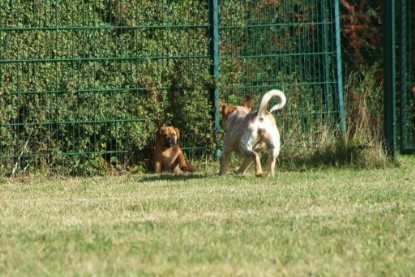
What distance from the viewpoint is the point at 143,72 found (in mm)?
12789

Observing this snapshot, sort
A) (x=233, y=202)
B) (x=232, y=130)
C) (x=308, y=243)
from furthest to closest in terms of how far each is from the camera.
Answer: (x=232, y=130)
(x=233, y=202)
(x=308, y=243)

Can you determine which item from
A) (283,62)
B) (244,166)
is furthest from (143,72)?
(244,166)

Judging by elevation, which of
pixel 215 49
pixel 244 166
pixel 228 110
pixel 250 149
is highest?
pixel 215 49

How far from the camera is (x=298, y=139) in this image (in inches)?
513

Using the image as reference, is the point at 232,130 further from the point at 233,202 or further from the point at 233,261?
the point at 233,261

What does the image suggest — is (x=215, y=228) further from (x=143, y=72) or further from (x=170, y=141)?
(x=143, y=72)

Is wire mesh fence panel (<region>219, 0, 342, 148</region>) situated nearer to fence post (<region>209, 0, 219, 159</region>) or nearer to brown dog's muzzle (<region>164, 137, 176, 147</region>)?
fence post (<region>209, 0, 219, 159</region>)

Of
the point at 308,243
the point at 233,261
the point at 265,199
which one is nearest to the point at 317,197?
the point at 265,199

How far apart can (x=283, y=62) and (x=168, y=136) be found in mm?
2002

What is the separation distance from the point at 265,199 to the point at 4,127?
14.4 ft

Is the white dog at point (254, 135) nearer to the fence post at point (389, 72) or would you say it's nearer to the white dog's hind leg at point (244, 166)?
the white dog's hind leg at point (244, 166)

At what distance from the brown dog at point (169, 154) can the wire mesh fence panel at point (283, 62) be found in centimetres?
108

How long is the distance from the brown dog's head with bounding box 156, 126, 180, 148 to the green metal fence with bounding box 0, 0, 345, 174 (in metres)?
0.31

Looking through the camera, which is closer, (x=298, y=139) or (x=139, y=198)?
(x=139, y=198)
